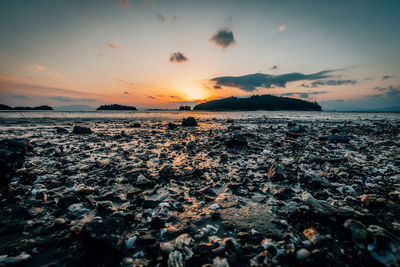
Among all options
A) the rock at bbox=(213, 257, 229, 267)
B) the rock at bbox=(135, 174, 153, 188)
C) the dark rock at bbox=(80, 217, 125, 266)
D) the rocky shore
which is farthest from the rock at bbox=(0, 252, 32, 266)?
the rock at bbox=(213, 257, 229, 267)

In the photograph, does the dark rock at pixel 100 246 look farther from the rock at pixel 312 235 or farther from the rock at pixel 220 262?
the rock at pixel 312 235

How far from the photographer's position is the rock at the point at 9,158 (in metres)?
3.38

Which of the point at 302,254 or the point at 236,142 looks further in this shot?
the point at 236,142

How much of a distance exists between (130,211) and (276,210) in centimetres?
267

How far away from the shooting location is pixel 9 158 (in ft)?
11.5

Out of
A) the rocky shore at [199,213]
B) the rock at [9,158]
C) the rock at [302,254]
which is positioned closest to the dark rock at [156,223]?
the rocky shore at [199,213]

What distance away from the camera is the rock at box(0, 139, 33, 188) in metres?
3.38

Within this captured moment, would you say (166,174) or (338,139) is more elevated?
(338,139)

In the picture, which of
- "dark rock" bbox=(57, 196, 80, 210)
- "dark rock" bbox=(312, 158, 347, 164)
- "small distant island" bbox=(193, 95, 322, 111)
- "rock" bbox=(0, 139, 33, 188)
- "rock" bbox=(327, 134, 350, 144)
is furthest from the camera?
"small distant island" bbox=(193, 95, 322, 111)

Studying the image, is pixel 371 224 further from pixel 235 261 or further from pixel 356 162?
pixel 356 162

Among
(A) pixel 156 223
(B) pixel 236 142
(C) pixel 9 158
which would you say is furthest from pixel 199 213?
(B) pixel 236 142

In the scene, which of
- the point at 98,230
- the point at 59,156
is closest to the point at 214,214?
the point at 98,230

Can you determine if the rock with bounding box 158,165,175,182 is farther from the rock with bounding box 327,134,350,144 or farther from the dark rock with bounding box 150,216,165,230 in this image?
the rock with bounding box 327,134,350,144

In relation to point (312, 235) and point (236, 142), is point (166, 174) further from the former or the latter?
point (236, 142)
